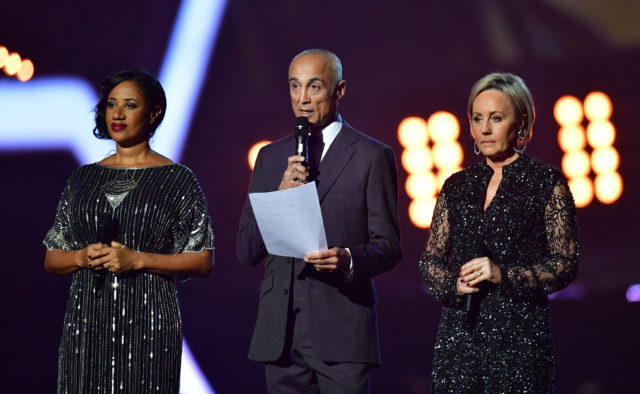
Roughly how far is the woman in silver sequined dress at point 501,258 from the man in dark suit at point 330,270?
0.70 ft

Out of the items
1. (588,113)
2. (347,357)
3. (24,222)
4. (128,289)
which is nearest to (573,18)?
(588,113)

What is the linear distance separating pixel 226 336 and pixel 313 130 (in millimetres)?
1844

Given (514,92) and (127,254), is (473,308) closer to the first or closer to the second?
(514,92)

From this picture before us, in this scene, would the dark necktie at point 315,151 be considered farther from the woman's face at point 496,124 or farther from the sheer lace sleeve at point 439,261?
the woman's face at point 496,124

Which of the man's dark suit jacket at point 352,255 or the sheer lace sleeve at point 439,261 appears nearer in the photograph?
the sheer lace sleeve at point 439,261

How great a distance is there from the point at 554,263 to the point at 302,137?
816 millimetres

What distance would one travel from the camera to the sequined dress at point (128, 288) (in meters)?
2.28

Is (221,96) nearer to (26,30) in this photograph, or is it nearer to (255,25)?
(255,25)

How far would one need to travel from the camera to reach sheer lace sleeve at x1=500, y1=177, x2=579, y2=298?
80.0 inches

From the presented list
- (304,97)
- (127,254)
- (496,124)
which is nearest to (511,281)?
(496,124)

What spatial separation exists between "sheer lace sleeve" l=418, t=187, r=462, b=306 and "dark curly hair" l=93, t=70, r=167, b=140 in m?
0.97

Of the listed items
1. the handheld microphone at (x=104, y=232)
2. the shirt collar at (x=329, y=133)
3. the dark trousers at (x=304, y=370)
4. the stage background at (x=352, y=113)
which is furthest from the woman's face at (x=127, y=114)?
the stage background at (x=352, y=113)

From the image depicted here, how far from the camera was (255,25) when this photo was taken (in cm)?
400

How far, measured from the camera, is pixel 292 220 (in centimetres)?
215
